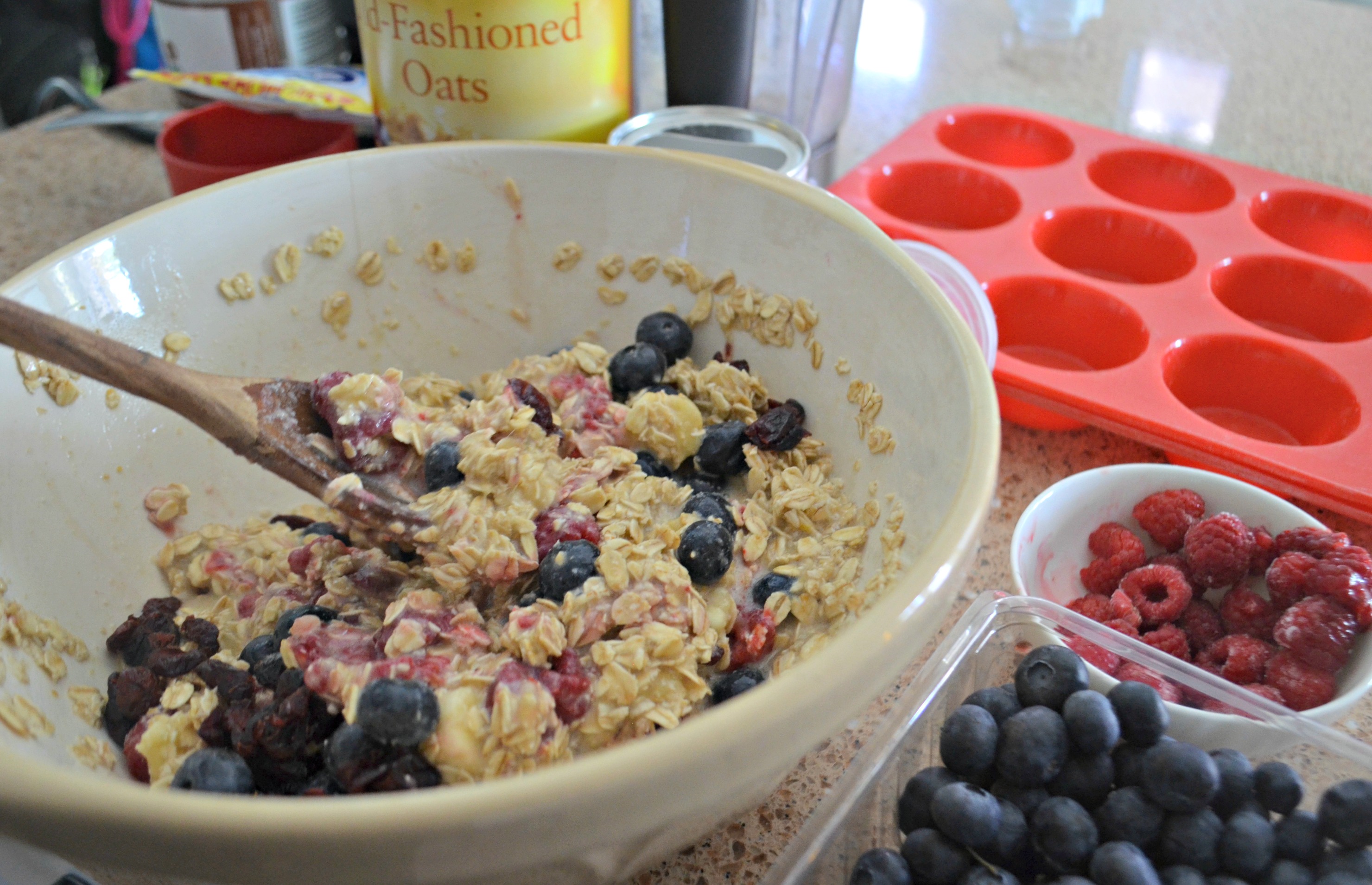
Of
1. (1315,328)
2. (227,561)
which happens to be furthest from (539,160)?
(1315,328)

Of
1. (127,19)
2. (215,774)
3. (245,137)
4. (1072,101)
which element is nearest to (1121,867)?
(215,774)

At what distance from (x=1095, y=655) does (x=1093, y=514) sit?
0.22m

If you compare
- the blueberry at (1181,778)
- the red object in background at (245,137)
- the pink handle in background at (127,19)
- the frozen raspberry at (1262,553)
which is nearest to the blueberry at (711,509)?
the blueberry at (1181,778)

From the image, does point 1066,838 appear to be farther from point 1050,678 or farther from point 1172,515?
point 1172,515

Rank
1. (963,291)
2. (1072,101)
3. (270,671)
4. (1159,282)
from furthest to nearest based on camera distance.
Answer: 1. (1072,101)
2. (1159,282)
3. (963,291)
4. (270,671)

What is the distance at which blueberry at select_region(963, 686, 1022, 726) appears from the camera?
1.98 ft

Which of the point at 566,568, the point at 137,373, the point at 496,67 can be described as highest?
the point at 496,67

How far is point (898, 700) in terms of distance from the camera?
→ 622 mm

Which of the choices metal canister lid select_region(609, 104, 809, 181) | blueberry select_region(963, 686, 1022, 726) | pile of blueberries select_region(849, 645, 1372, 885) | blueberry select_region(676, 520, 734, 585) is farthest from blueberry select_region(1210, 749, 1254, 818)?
metal canister lid select_region(609, 104, 809, 181)

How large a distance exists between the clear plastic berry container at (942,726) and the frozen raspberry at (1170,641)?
11 cm

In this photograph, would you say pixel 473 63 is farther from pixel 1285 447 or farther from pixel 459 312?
pixel 1285 447

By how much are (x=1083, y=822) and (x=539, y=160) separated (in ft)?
2.31

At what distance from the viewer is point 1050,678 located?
1.99 ft

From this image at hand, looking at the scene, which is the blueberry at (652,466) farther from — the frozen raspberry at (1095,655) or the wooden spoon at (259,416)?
the frozen raspberry at (1095,655)
